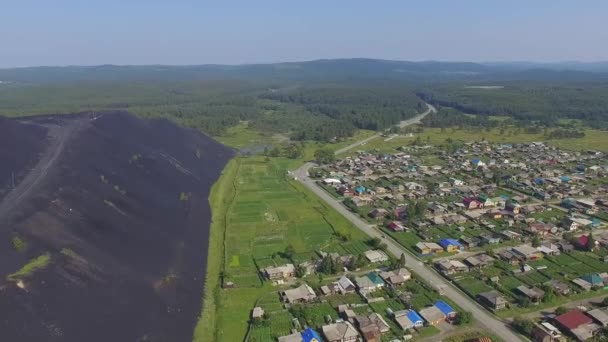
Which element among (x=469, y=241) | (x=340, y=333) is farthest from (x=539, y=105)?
(x=340, y=333)

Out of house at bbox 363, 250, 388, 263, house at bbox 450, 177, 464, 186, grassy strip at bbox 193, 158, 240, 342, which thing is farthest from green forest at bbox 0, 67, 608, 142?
house at bbox 363, 250, 388, 263

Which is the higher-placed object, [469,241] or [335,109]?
[335,109]

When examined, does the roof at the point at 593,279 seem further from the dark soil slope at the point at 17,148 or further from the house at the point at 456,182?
the dark soil slope at the point at 17,148

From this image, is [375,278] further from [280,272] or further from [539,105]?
[539,105]

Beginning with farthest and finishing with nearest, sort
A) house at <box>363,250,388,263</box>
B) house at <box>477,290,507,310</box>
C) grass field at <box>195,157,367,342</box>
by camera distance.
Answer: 1. house at <box>363,250,388,263</box>
2. grass field at <box>195,157,367,342</box>
3. house at <box>477,290,507,310</box>

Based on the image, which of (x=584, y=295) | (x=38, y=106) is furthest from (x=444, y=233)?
(x=38, y=106)

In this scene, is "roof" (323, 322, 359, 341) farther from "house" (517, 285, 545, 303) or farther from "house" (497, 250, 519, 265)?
"house" (497, 250, 519, 265)

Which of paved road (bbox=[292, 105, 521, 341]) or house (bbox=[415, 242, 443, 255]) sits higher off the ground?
house (bbox=[415, 242, 443, 255])
